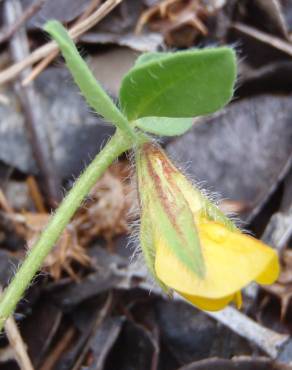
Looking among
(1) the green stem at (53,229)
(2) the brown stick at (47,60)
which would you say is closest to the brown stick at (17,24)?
(2) the brown stick at (47,60)

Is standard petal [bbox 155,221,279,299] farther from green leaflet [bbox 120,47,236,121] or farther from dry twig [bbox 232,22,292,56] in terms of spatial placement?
dry twig [bbox 232,22,292,56]

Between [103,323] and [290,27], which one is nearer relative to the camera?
[103,323]

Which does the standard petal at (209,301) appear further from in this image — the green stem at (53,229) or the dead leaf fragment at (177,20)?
the dead leaf fragment at (177,20)

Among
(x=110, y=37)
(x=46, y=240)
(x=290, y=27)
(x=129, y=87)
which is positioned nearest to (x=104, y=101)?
(x=129, y=87)

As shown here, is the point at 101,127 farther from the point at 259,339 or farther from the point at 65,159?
the point at 259,339

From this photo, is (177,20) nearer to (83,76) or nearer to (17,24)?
(17,24)

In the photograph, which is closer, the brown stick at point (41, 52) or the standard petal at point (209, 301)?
the standard petal at point (209, 301)

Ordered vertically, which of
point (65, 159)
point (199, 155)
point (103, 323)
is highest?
point (65, 159)
